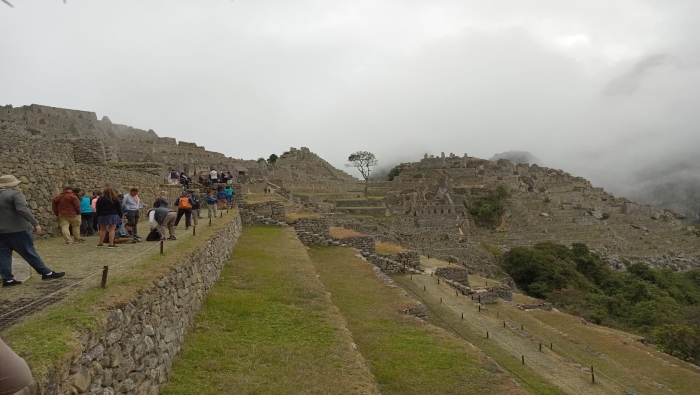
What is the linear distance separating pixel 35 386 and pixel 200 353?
127 inches

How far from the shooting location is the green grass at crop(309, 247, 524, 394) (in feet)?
23.9

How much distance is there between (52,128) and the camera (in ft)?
112

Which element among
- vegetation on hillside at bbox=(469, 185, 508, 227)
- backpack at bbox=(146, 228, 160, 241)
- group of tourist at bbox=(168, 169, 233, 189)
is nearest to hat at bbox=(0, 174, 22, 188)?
backpack at bbox=(146, 228, 160, 241)

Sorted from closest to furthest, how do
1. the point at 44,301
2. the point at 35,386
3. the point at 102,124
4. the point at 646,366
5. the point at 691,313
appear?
the point at 35,386 < the point at 44,301 < the point at 646,366 < the point at 691,313 < the point at 102,124

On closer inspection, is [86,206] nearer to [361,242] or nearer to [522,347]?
[522,347]

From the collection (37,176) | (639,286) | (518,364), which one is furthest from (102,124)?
(639,286)

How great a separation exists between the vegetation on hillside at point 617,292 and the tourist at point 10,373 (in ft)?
73.4

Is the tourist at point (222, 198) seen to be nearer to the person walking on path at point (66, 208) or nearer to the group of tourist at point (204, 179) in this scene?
A: the group of tourist at point (204, 179)

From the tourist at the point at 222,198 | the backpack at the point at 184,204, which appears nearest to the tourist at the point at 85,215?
the backpack at the point at 184,204

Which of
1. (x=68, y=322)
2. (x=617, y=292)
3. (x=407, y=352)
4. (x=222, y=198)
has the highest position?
(x=222, y=198)

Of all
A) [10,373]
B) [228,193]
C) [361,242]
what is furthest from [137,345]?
[228,193]

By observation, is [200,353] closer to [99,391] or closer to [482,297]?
[99,391]

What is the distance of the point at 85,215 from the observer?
1065 cm

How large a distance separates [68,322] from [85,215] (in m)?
7.65
